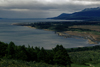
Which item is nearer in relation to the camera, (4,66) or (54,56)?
(4,66)

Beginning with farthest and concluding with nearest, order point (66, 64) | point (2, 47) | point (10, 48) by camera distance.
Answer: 1. point (2, 47)
2. point (10, 48)
3. point (66, 64)

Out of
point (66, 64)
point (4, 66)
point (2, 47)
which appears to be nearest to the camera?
point (4, 66)

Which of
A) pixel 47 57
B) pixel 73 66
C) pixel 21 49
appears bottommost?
pixel 73 66

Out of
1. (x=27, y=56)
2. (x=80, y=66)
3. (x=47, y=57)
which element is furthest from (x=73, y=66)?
(x=27, y=56)

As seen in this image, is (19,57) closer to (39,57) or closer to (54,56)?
(39,57)

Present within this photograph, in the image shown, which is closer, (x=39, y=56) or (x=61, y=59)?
(x=61, y=59)

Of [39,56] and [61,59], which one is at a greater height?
[39,56]

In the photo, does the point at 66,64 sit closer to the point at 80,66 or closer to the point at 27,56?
the point at 80,66

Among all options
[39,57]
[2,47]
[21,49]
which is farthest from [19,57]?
[2,47]

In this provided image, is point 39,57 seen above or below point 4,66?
below
